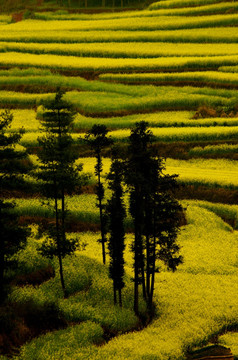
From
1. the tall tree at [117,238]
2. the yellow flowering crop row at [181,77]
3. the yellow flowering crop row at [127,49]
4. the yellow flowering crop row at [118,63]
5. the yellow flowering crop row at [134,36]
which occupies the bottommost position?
the tall tree at [117,238]

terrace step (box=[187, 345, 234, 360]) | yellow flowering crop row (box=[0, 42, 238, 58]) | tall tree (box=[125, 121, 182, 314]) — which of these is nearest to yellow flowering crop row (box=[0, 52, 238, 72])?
yellow flowering crop row (box=[0, 42, 238, 58])

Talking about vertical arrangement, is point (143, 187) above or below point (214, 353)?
above

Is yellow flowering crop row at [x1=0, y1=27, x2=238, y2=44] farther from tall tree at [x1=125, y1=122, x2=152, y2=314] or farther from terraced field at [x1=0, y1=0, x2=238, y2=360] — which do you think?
tall tree at [x1=125, y1=122, x2=152, y2=314]

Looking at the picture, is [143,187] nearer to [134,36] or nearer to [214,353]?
[214,353]

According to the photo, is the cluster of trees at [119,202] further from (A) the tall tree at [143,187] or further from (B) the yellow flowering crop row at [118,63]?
(B) the yellow flowering crop row at [118,63]

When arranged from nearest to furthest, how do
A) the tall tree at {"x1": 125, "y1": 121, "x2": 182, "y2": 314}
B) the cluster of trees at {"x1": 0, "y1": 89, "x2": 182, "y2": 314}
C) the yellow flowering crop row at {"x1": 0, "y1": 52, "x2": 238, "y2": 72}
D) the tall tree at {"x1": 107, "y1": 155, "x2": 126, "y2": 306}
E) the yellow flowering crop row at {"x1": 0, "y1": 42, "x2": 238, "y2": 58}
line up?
the cluster of trees at {"x1": 0, "y1": 89, "x2": 182, "y2": 314} < the tall tree at {"x1": 125, "y1": 121, "x2": 182, "y2": 314} < the tall tree at {"x1": 107, "y1": 155, "x2": 126, "y2": 306} < the yellow flowering crop row at {"x1": 0, "y1": 52, "x2": 238, "y2": 72} < the yellow flowering crop row at {"x1": 0, "y1": 42, "x2": 238, "y2": 58}

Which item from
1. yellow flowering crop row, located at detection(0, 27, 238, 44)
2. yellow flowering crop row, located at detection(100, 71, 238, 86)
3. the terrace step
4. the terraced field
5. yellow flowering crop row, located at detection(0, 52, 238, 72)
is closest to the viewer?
the terrace step

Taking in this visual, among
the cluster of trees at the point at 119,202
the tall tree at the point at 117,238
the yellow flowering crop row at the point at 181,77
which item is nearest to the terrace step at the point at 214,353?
the cluster of trees at the point at 119,202

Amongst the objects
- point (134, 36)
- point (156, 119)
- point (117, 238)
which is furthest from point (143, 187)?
Answer: point (134, 36)
